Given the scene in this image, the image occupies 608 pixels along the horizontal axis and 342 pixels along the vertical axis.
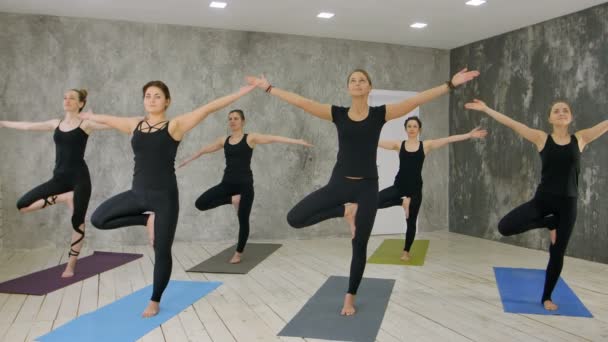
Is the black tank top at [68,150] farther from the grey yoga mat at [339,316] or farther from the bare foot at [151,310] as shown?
the grey yoga mat at [339,316]

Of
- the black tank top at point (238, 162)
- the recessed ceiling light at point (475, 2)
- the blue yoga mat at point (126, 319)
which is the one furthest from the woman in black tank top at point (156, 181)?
the recessed ceiling light at point (475, 2)

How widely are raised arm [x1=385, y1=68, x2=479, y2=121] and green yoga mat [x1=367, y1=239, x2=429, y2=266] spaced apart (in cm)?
241

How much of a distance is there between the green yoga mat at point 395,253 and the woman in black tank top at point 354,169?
2.03m

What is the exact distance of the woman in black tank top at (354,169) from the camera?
3.54 m

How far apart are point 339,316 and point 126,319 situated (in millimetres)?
1449

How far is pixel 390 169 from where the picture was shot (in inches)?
309

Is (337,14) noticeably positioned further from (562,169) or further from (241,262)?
(562,169)

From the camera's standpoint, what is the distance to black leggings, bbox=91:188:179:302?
3471mm

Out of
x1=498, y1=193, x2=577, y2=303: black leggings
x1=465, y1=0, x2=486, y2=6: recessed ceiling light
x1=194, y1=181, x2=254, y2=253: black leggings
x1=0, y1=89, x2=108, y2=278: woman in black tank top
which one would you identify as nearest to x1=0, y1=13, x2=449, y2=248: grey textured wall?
x1=194, y1=181, x2=254, y2=253: black leggings

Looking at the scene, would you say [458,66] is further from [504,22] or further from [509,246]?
[509,246]

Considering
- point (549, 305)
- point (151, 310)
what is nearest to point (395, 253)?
point (549, 305)

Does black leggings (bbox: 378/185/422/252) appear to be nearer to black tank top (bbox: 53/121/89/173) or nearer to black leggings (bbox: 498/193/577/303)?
black leggings (bbox: 498/193/577/303)

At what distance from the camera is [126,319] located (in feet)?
11.4

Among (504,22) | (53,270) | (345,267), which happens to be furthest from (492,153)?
(53,270)
